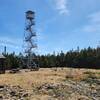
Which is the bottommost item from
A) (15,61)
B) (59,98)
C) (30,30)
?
(59,98)

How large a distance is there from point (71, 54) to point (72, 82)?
228ft

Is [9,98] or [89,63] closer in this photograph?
[9,98]

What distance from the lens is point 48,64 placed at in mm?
92750

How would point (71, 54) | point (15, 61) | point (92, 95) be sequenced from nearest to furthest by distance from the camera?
point (92, 95) < point (15, 61) < point (71, 54)

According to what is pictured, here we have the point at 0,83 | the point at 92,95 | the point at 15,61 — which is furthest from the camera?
the point at 15,61

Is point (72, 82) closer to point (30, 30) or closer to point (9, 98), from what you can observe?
point (9, 98)

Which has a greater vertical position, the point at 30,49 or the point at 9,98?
the point at 30,49

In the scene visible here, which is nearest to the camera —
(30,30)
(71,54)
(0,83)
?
(0,83)

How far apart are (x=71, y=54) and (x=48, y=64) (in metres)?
12.2

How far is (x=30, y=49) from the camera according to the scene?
7469 cm

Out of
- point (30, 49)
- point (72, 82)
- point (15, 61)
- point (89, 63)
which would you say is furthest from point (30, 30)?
point (72, 82)

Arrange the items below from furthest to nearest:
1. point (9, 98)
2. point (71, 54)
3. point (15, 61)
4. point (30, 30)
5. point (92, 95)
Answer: point (71, 54) < point (15, 61) < point (30, 30) < point (92, 95) < point (9, 98)

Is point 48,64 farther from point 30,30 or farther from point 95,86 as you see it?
point 95,86

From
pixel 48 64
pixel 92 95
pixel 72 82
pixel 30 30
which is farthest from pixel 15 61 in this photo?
pixel 92 95
